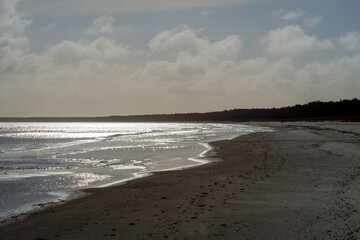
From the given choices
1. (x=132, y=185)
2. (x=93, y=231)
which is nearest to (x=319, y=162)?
(x=132, y=185)

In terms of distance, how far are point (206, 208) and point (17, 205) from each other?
557 centimetres

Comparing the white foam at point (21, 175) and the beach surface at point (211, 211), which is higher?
the beach surface at point (211, 211)

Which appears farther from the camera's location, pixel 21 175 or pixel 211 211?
pixel 21 175

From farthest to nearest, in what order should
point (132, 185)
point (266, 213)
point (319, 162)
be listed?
point (319, 162)
point (132, 185)
point (266, 213)

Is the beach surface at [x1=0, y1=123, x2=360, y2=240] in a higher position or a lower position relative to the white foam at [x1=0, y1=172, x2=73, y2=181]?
higher

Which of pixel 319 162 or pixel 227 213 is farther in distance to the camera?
pixel 319 162

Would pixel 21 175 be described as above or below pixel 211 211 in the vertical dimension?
below

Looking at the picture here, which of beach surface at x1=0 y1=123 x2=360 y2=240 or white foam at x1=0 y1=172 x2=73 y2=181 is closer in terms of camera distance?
beach surface at x1=0 y1=123 x2=360 y2=240

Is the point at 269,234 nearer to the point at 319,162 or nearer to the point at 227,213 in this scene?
the point at 227,213

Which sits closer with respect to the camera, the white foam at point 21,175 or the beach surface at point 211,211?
the beach surface at point 211,211

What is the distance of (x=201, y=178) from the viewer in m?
15.3

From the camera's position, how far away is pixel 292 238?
7234 mm

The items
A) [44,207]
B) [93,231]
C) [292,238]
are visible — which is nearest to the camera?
[292,238]

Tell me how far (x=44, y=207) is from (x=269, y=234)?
6371mm
